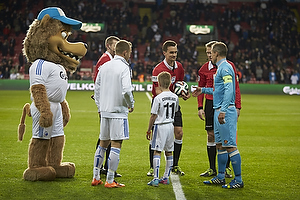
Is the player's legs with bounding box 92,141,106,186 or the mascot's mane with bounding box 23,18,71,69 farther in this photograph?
the mascot's mane with bounding box 23,18,71,69

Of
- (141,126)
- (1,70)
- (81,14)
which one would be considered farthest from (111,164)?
(81,14)

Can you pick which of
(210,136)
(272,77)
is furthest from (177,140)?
(272,77)

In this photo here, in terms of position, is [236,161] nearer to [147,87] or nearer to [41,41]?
[41,41]

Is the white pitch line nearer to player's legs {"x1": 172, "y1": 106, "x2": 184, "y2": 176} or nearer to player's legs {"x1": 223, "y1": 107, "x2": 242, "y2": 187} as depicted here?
player's legs {"x1": 172, "y1": 106, "x2": 184, "y2": 176}

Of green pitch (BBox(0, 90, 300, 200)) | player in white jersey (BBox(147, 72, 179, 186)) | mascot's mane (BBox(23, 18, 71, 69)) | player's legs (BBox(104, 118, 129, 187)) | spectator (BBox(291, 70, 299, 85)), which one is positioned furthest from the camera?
spectator (BBox(291, 70, 299, 85))

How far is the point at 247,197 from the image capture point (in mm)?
5680

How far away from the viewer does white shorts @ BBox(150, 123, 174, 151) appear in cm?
619

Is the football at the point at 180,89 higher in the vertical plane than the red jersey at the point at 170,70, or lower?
lower

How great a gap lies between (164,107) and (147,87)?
75.3 ft

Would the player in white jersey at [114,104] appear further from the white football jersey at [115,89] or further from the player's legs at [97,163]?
the player's legs at [97,163]

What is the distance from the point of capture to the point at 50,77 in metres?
6.37

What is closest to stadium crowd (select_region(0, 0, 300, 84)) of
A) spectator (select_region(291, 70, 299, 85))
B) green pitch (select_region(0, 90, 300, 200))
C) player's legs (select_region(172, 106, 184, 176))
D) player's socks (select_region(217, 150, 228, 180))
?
spectator (select_region(291, 70, 299, 85))

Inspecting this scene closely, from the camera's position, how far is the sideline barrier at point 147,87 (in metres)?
28.6

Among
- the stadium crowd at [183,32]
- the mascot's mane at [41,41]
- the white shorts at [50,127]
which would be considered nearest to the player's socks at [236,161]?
the white shorts at [50,127]
